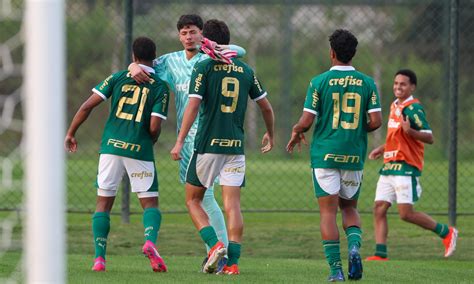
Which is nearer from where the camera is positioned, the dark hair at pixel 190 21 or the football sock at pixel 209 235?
the football sock at pixel 209 235

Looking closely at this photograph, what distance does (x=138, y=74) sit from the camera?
7574mm

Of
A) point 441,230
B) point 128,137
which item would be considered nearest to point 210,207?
point 128,137

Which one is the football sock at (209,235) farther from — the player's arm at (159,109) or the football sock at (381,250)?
the football sock at (381,250)

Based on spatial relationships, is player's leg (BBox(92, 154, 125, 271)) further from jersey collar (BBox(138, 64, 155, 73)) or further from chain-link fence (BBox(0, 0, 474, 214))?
chain-link fence (BBox(0, 0, 474, 214))

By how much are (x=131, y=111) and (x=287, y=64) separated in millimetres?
10330

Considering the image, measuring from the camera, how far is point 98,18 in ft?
56.0

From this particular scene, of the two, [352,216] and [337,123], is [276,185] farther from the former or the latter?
[337,123]

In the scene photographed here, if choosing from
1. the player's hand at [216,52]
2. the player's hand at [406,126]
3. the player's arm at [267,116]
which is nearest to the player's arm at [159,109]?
the player's hand at [216,52]

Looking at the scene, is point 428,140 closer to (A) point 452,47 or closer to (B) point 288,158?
(A) point 452,47

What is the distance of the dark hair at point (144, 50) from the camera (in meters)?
7.76

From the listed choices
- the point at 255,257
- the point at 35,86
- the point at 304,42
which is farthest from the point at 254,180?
the point at 35,86

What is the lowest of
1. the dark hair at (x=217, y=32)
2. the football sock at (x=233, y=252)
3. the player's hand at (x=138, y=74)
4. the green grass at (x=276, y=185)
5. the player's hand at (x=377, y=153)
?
the football sock at (x=233, y=252)

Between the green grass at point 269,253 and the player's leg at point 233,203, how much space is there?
145mm

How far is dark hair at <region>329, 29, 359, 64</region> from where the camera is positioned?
7.25 m
